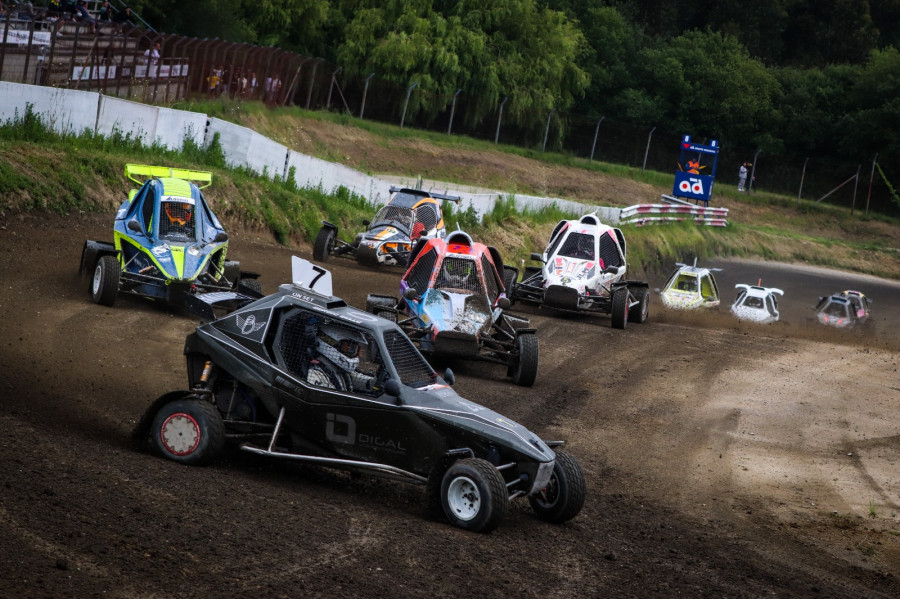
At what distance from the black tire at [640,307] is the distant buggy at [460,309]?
264 inches

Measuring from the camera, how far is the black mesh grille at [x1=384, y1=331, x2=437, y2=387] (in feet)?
30.6

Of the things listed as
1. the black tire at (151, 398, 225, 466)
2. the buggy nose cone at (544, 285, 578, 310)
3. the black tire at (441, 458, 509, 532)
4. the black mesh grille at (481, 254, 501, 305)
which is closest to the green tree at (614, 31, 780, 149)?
the buggy nose cone at (544, 285, 578, 310)

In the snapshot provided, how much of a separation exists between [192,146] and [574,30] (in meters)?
39.8

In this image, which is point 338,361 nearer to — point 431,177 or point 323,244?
point 323,244

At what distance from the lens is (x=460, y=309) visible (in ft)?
50.1

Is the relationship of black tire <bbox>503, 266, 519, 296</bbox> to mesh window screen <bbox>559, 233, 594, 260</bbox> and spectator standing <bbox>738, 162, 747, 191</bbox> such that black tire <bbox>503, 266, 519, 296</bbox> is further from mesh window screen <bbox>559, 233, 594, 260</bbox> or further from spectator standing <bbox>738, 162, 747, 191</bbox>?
spectator standing <bbox>738, 162, 747, 191</bbox>

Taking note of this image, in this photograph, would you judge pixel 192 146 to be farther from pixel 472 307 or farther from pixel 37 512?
pixel 37 512

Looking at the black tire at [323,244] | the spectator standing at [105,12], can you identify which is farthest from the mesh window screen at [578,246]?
the spectator standing at [105,12]

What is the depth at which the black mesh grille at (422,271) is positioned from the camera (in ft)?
52.1

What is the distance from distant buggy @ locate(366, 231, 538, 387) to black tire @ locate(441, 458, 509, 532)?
6.07 m

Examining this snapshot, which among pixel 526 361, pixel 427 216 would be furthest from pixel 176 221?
pixel 427 216

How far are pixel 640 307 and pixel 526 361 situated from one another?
814cm

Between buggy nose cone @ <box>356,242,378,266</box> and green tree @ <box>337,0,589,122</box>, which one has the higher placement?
green tree @ <box>337,0,589,122</box>

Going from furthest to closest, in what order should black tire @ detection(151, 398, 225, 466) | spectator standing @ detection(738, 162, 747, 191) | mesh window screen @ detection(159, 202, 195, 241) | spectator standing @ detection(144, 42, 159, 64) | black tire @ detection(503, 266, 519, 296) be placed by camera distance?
spectator standing @ detection(738, 162, 747, 191) < spectator standing @ detection(144, 42, 159, 64) < black tire @ detection(503, 266, 519, 296) < mesh window screen @ detection(159, 202, 195, 241) < black tire @ detection(151, 398, 225, 466)
